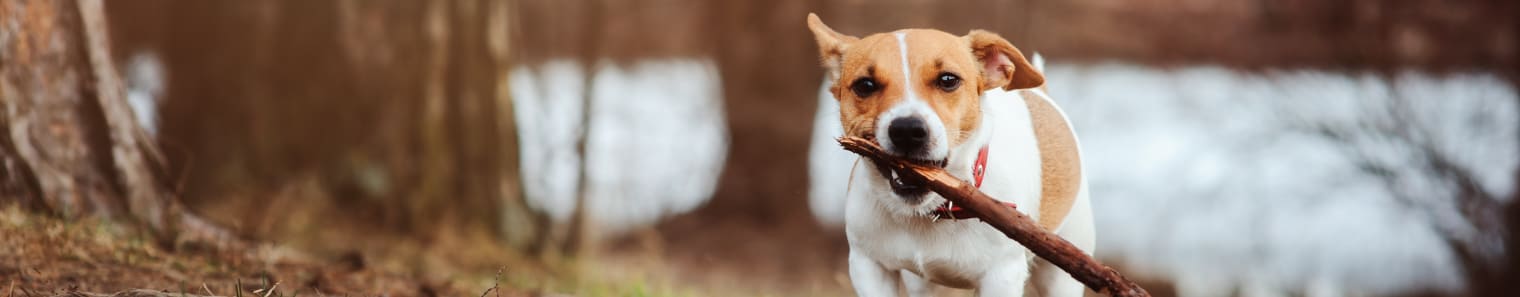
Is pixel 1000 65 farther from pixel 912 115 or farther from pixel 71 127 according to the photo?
pixel 71 127

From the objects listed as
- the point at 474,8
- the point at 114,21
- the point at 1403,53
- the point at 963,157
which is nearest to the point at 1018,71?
the point at 963,157

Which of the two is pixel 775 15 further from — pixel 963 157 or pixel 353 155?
pixel 963 157

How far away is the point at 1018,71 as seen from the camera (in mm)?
3400

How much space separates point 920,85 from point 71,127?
3.08 meters

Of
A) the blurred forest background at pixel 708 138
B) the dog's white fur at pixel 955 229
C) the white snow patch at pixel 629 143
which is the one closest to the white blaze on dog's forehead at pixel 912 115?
the dog's white fur at pixel 955 229

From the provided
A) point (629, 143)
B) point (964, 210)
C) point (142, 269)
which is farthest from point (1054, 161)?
point (629, 143)

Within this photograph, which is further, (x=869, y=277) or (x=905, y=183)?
(x=869, y=277)

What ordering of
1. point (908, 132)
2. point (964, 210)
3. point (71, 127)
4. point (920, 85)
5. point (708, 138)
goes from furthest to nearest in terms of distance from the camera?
1. point (708, 138)
2. point (71, 127)
3. point (964, 210)
4. point (920, 85)
5. point (908, 132)

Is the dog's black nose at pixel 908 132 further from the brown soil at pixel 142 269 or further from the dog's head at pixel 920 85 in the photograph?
the brown soil at pixel 142 269

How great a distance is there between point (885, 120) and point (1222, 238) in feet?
29.0

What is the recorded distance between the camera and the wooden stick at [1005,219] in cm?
320

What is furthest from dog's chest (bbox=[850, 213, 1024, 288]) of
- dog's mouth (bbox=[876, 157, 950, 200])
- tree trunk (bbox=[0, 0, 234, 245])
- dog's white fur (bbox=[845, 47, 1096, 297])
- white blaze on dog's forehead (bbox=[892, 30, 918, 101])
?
tree trunk (bbox=[0, 0, 234, 245])

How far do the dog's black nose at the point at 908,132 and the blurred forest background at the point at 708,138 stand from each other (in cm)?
199

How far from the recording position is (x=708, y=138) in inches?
512
